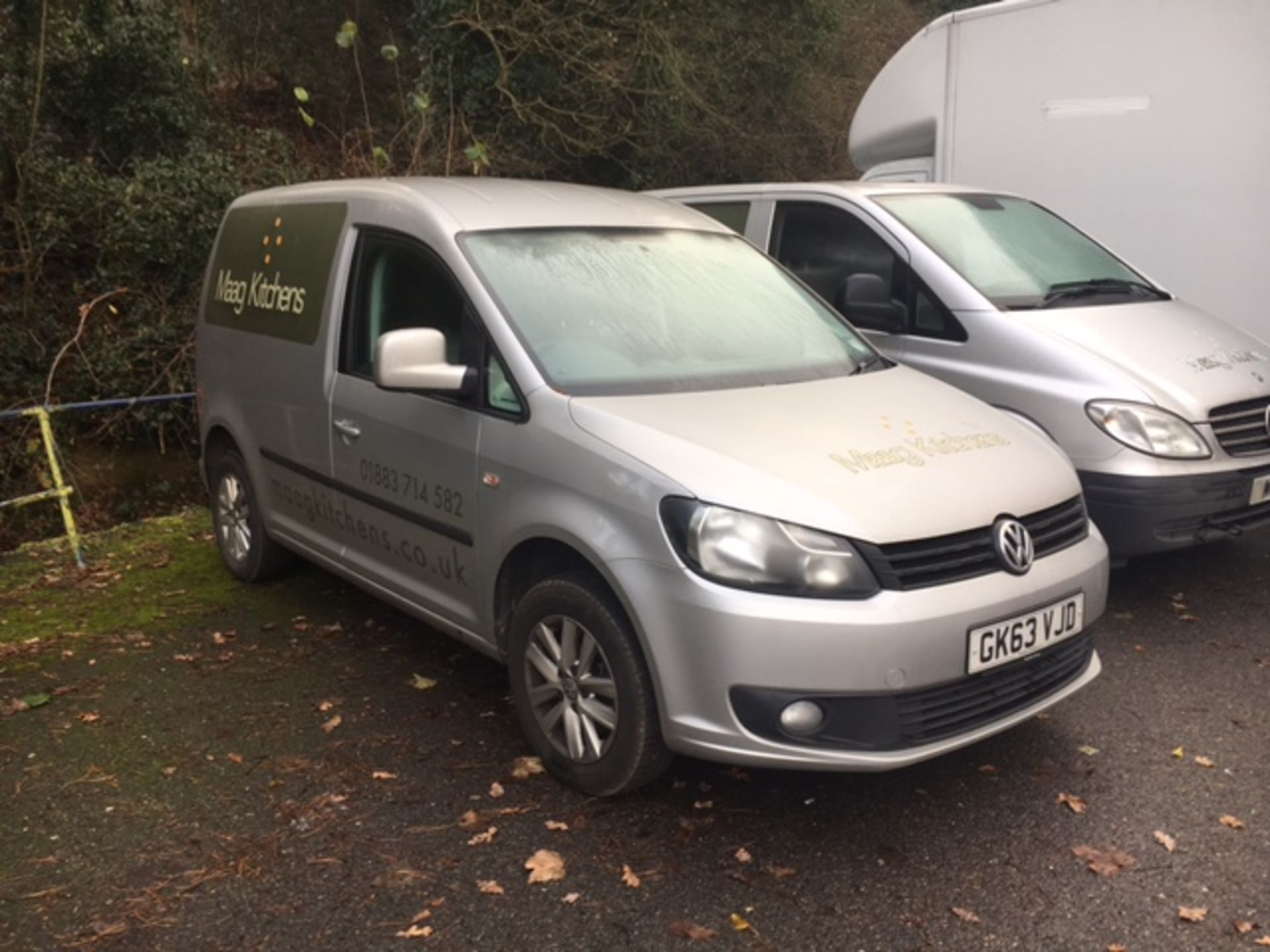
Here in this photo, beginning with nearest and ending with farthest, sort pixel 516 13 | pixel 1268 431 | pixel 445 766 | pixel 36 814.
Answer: pixel 36 814, pixel 445 766, pixel 1268 431, pixel 516 13

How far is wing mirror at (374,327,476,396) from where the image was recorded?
3.76m

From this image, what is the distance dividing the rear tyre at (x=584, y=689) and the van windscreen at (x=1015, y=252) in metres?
3.07

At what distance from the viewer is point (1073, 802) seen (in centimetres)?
356

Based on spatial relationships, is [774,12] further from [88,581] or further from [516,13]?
[88,581]

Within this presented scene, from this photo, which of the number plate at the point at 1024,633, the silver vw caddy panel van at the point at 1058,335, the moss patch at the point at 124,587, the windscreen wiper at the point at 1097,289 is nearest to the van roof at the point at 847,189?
the silver vw caddy panel van at the point at 1058,335

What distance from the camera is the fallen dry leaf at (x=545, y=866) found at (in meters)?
3.22

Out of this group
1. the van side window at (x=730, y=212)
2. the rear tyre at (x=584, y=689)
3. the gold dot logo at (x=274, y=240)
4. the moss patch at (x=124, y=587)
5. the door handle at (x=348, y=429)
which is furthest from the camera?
the van side window at (x=730, y=212)

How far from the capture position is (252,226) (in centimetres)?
550

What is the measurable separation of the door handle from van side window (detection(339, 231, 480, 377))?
195 mm

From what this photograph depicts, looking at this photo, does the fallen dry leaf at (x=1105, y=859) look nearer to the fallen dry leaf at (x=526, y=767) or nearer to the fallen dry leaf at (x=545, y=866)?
the fallen dry leaf at (x=545, y=866)

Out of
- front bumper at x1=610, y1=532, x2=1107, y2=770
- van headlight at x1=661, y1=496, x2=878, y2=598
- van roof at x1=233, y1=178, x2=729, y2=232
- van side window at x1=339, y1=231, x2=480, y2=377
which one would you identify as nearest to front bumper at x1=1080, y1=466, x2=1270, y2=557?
front bumper at x1=610, y1=532, x2=1107, y2=770

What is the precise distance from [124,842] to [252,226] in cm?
307

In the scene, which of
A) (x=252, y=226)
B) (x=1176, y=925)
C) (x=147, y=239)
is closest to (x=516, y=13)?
(x=147, y=239)

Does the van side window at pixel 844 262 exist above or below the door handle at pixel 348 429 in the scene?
above
